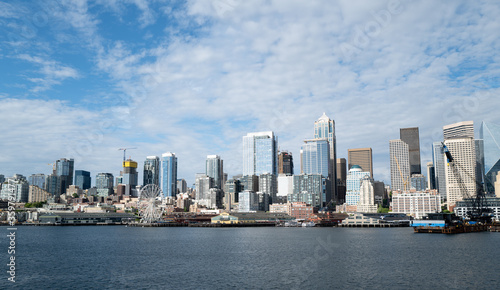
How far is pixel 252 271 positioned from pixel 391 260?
25890 millimetres

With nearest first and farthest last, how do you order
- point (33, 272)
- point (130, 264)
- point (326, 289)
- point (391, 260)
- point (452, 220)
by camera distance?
point (326, 289)
point (33, 272)
point (130, 264)
point (391, 260)
point (452, 220)

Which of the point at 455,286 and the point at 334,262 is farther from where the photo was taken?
the point at 334,262

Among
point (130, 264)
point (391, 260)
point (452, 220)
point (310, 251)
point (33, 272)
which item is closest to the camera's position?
point (33, 272)

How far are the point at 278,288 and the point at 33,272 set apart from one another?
34833 millimetres

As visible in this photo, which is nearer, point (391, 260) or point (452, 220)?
point (391, 260)

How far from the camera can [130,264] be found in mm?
65750

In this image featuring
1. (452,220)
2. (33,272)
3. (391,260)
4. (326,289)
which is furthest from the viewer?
(452,220)

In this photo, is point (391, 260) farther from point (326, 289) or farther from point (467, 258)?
point (326, 289)

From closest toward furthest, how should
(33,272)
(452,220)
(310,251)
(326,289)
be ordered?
(326,289)
(33,272)
(310,251)
(452,220)

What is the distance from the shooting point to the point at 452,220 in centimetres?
17362

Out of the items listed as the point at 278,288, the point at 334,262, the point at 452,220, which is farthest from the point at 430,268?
the point at 452,220

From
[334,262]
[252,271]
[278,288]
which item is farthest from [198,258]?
[278,288]

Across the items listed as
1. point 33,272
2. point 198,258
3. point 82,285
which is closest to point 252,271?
point 198,258

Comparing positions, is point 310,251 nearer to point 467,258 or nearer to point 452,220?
point 467,258
